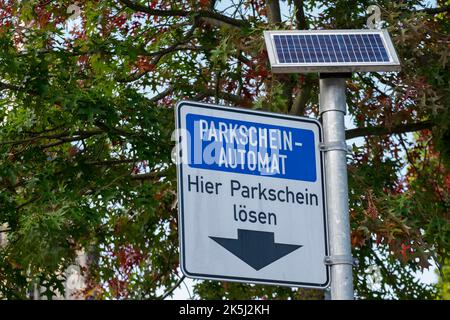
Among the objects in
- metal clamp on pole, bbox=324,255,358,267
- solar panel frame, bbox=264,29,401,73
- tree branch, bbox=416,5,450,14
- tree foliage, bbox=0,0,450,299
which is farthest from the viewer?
tree branch, bbox=416,5,450,14

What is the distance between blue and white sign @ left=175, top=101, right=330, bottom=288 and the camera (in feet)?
12.9

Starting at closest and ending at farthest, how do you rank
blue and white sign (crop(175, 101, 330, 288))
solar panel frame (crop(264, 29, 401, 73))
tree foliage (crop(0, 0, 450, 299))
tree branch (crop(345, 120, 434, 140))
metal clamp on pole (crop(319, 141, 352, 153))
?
blue and white sign (crop(175, 101, 330, 288))
metal clamp on pole (crop(319, 141, 352, 153))
solar panel frame (crop(264, 29, 401, 73))
tree foliage (crop(0, 0, 450, 299))
tree branch (crop(345, 120, 434, 140))

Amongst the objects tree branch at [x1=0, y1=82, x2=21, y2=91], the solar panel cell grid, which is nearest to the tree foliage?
tree branch at [x1=0, y1=82, x2=21, y2=91]

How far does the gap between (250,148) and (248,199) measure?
197 mm

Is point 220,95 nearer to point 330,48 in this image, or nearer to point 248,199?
point 330,48

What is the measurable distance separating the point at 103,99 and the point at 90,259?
4648mm

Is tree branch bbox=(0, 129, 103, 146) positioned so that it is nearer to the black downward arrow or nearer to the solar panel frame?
the solar panel frame

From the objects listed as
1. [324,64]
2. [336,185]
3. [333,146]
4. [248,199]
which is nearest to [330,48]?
[324,64]

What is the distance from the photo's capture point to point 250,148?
4.12 meters

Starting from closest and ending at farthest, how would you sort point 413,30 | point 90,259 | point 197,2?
point 413,30
point 197,2
point 90,259

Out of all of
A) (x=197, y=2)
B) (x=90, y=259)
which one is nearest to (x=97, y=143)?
(x=197, y=2)

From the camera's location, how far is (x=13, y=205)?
11688 mm
